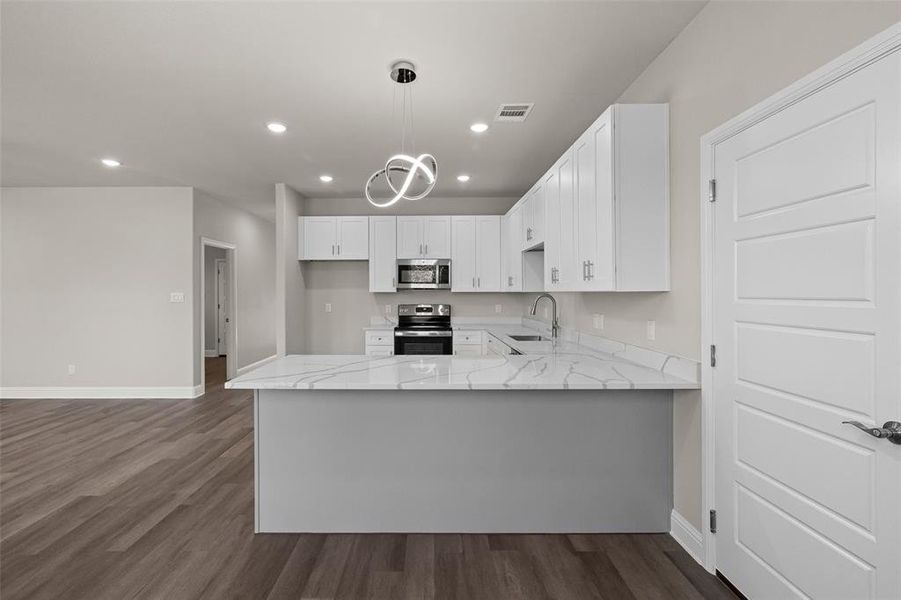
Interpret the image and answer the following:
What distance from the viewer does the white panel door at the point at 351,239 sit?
5629mm

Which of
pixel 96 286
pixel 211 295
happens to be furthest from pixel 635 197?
pixel 211 295

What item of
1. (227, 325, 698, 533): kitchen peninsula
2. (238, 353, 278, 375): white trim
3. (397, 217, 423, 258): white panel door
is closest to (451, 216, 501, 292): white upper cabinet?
(397, 217, 423, 258): white panel door

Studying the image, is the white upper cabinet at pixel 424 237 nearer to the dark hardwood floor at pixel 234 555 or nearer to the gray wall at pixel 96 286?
the gray wall at pixel 96 286

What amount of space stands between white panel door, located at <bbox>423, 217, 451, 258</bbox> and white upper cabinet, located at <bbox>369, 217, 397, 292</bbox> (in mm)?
407

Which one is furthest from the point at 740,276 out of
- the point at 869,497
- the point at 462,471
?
the point at 462,471

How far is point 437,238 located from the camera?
562 cm

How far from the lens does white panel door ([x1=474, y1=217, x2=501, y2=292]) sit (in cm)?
560

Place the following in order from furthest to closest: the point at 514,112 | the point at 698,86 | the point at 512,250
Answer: the point at 512,250 → the point at 514,112 → the point at 698,86

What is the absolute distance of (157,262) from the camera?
5.54m

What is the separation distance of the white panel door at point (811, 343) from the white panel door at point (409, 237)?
13.0 feet

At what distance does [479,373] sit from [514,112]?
6.59 ft

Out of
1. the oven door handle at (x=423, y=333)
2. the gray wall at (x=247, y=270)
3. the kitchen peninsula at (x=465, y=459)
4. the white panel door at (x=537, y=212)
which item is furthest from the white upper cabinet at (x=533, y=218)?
the gray wall at (x=247, y=270)

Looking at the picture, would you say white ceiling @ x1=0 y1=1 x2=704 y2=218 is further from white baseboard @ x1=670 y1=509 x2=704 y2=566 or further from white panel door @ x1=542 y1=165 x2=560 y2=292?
white baseboard @ x1=670 y1=509 x2=704 y2=566

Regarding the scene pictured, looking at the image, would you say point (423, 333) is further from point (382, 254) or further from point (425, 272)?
point (382, 254)
